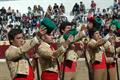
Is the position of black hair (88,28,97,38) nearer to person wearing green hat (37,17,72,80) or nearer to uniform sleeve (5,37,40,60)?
person wearing green hat (37,17,72,80)

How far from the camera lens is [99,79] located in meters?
7.02

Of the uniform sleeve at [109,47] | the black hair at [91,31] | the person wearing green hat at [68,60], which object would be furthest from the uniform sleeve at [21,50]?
the uniform sleeve at [109,47]

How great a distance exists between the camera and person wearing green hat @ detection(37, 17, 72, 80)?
5652 millimetres

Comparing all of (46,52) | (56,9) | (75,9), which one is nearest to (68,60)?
(46,52)

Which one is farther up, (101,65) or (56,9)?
(56,9)

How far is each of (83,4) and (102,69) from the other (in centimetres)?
1718

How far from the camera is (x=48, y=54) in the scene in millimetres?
5680

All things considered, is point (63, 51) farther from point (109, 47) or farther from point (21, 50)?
point (109, 47)

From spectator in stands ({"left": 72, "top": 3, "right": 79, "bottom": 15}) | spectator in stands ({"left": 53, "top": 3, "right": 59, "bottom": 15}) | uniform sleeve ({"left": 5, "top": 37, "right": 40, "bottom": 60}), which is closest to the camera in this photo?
uniform sleeve ({"left": 5, "top": 37, "right": 40, "bottom": 60})

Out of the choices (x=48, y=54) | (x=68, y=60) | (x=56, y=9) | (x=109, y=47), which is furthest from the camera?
(x=56, y=9)

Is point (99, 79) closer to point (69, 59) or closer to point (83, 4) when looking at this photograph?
point (69, 59)

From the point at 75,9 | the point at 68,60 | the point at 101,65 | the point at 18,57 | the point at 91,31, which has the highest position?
the point at 75,9

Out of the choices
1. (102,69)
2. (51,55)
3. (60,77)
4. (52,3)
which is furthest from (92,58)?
(52,3)

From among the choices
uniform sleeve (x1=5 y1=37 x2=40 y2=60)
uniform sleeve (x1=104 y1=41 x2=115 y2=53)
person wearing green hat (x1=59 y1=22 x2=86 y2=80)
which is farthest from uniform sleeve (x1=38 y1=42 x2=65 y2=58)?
uniform sleeve (x1=104 y1=41 x2=115 y2=53)
